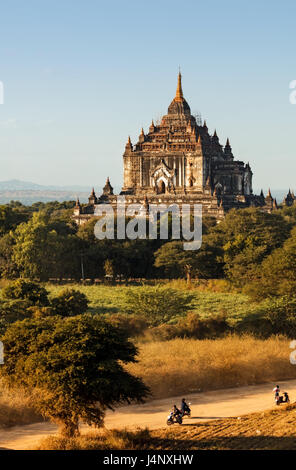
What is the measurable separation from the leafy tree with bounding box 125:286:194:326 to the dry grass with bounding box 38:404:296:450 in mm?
16222

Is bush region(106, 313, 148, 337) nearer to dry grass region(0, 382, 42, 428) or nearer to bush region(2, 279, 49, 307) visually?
bush region(2, 279, 49, 307)

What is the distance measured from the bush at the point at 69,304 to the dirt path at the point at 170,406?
13146 millimetres

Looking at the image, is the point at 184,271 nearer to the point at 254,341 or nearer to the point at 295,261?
the point at 295,261

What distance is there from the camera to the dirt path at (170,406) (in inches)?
1129

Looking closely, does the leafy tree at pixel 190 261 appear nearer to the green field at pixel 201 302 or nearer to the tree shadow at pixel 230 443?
the green field at pixel 201 302

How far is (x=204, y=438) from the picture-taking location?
27.5 metres

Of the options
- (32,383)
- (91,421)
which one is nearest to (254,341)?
(91,421)

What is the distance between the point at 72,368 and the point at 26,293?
2167cm

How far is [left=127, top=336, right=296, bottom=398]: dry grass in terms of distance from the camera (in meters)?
35.1

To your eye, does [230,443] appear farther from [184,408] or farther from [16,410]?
[16,410]

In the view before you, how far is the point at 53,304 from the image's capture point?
4562 centimetres

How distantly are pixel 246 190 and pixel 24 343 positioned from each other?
76.2m

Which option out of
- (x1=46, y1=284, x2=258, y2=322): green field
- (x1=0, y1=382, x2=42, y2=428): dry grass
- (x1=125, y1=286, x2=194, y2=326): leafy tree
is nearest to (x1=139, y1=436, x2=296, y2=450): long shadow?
(x1=0, y1=382, x2=42, y2=428): dry grass

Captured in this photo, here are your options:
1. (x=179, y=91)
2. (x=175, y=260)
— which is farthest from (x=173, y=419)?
(x=179, y=91)
